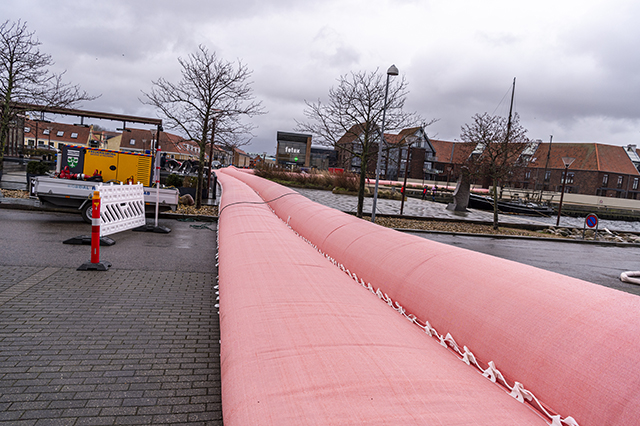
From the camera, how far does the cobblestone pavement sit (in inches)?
114

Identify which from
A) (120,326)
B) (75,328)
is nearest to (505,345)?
(120,326)

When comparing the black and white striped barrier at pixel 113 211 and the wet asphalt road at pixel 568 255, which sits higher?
the black and white striped barrier at pixel 113 211

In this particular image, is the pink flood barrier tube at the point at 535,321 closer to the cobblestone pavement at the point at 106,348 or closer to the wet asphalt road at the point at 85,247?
the cobblestone pavement at the point at 106,348

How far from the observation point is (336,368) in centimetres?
210

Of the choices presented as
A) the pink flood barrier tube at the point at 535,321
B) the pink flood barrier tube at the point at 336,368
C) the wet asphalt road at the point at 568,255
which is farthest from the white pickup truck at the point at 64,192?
the wet asphalt road at the point at 568,255

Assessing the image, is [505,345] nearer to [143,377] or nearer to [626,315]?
[626,315]

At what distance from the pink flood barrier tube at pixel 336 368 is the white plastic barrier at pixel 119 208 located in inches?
228

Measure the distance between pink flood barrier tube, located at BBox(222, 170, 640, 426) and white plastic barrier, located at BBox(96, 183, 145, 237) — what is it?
6.11 meters

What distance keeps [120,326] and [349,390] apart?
Result: 3375mm

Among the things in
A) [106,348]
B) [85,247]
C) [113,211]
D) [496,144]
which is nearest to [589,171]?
[496,144]

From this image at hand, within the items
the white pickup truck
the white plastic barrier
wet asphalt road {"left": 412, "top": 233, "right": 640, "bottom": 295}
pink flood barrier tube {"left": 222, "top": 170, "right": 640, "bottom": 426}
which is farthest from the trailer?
pink flood barrier tube {"left": 222, "top": 170, "right": 640, "bottom": 426}

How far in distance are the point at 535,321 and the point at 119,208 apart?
8708 millimetres

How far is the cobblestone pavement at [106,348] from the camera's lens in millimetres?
2887

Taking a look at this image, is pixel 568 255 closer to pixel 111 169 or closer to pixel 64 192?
pixel 64 192
